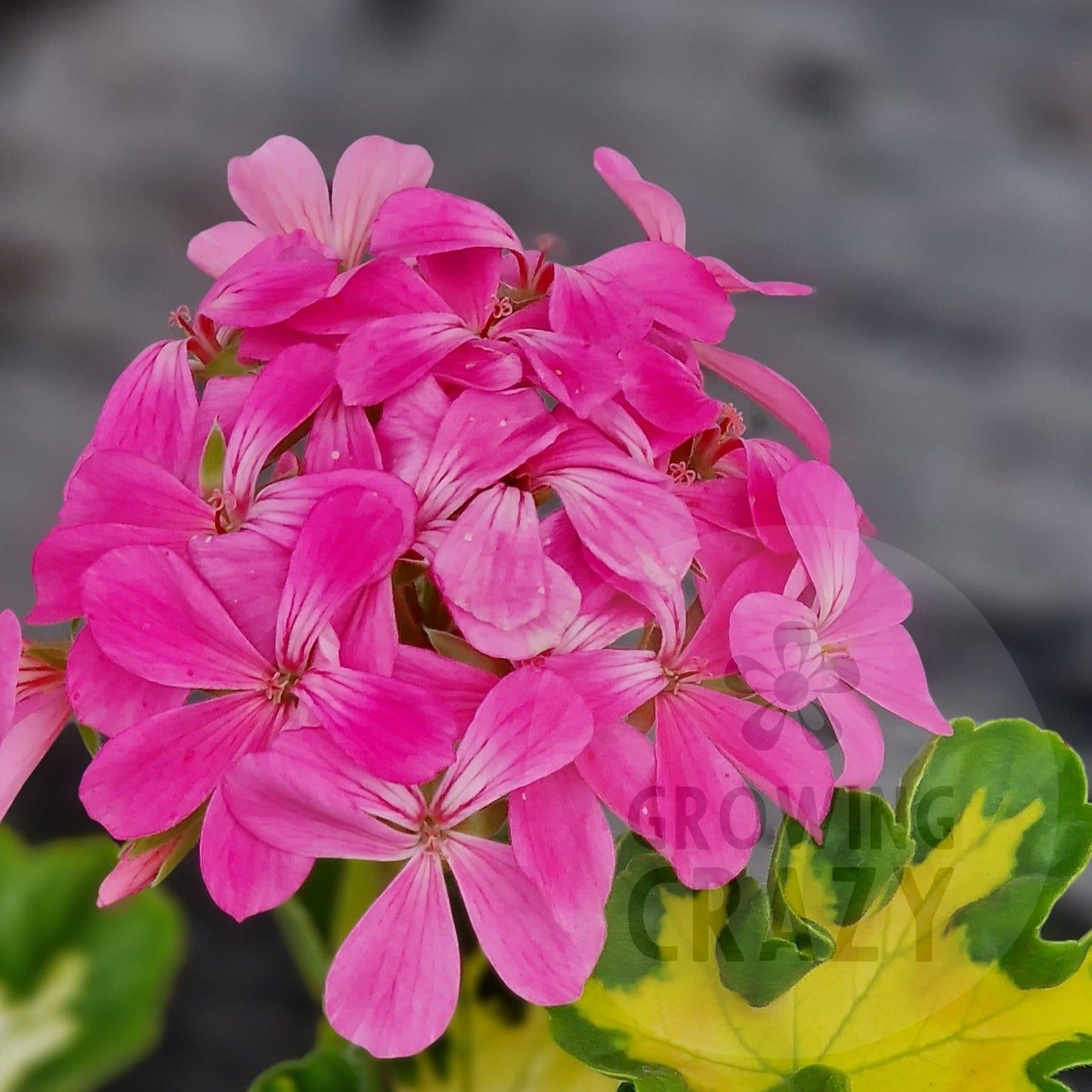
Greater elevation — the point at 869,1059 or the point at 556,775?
the point at 556,775

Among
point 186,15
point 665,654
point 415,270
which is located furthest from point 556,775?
point 186,15

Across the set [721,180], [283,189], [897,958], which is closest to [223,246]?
[283,189]

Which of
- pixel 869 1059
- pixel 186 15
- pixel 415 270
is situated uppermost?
pixel 415 270

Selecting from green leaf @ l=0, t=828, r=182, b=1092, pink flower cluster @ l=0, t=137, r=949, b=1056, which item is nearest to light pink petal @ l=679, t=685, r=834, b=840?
pink flower cluster @ l=0, t=137, r=949, b=1056

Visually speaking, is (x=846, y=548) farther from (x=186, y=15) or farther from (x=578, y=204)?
(x=186, y=15)

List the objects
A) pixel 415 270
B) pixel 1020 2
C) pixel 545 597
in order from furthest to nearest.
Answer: pixel 1020 2 → pixel 415 270 → pixel 545 597

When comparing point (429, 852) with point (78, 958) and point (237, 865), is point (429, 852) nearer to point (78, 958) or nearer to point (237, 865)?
point (237, 865)

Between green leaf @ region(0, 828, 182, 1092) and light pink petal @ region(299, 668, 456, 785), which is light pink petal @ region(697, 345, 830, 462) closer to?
light pink petal @ region(299, 668, 456, 785)
